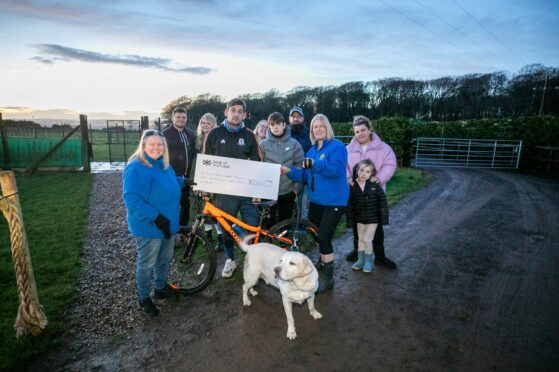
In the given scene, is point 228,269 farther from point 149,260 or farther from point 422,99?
point 422,99

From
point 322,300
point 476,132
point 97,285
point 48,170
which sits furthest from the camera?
point 476,132

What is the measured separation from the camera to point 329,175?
4102mm

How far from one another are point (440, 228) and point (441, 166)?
13.9 m

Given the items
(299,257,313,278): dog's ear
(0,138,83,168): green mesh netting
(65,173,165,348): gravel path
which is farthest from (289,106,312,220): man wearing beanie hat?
(0,138,83,168): green mesh netting

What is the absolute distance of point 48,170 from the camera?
49.0ft

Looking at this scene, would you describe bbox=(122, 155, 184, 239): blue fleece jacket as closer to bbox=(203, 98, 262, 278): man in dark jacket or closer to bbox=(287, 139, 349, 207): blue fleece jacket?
bbox=(203, 98, 262, 278): man in dark jacket

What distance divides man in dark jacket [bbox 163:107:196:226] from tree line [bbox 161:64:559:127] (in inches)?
1919

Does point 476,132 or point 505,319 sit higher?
point 476,132

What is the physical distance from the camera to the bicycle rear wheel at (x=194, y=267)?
4.51m

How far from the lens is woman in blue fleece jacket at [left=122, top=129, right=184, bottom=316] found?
344 centimetres

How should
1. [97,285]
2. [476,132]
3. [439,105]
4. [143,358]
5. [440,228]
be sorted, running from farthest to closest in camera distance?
[439,105], [476,132], [440,228], [97,285], [143,358]

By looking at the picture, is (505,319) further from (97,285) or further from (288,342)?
(97,285)

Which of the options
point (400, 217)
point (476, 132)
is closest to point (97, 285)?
point (400, 217)

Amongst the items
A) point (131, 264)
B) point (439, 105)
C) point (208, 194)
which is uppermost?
point (439, 105)
